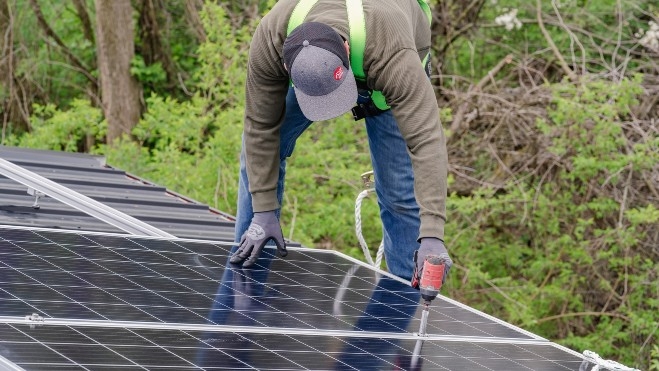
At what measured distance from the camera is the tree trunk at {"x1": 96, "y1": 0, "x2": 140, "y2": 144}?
18875mm

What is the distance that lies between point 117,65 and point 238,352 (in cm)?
1514

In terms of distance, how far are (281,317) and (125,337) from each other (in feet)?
3.21

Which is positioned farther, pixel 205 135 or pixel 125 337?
pixel 205 135

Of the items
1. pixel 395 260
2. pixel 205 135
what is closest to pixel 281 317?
pixel 395 260

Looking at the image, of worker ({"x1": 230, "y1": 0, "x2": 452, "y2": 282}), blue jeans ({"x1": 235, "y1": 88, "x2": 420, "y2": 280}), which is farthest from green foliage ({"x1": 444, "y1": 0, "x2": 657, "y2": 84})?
worker ({"x1": 230, "y1": 0, "x2": 452, "y2": 282})

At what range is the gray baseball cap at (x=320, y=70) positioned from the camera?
18.3 ft

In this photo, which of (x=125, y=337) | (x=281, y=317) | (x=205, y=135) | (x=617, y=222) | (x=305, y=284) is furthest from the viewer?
(x=205, y=135)

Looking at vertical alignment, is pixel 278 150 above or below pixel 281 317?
above

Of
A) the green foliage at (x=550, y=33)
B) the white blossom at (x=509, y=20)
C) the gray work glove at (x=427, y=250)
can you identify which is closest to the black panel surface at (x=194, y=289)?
the gray work glove at (x=427, y=250)

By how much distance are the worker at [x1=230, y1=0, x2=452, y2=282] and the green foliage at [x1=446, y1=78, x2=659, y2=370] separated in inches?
228

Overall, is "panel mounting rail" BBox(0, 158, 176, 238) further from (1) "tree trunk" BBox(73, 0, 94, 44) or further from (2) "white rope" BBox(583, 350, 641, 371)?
(1) "tree trunk" BBox(73, 0, 94, 44)

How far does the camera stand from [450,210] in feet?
43.3

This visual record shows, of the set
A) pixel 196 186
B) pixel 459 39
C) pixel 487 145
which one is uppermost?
pixel 459 39

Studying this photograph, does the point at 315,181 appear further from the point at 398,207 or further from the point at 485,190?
the point at 398,207
